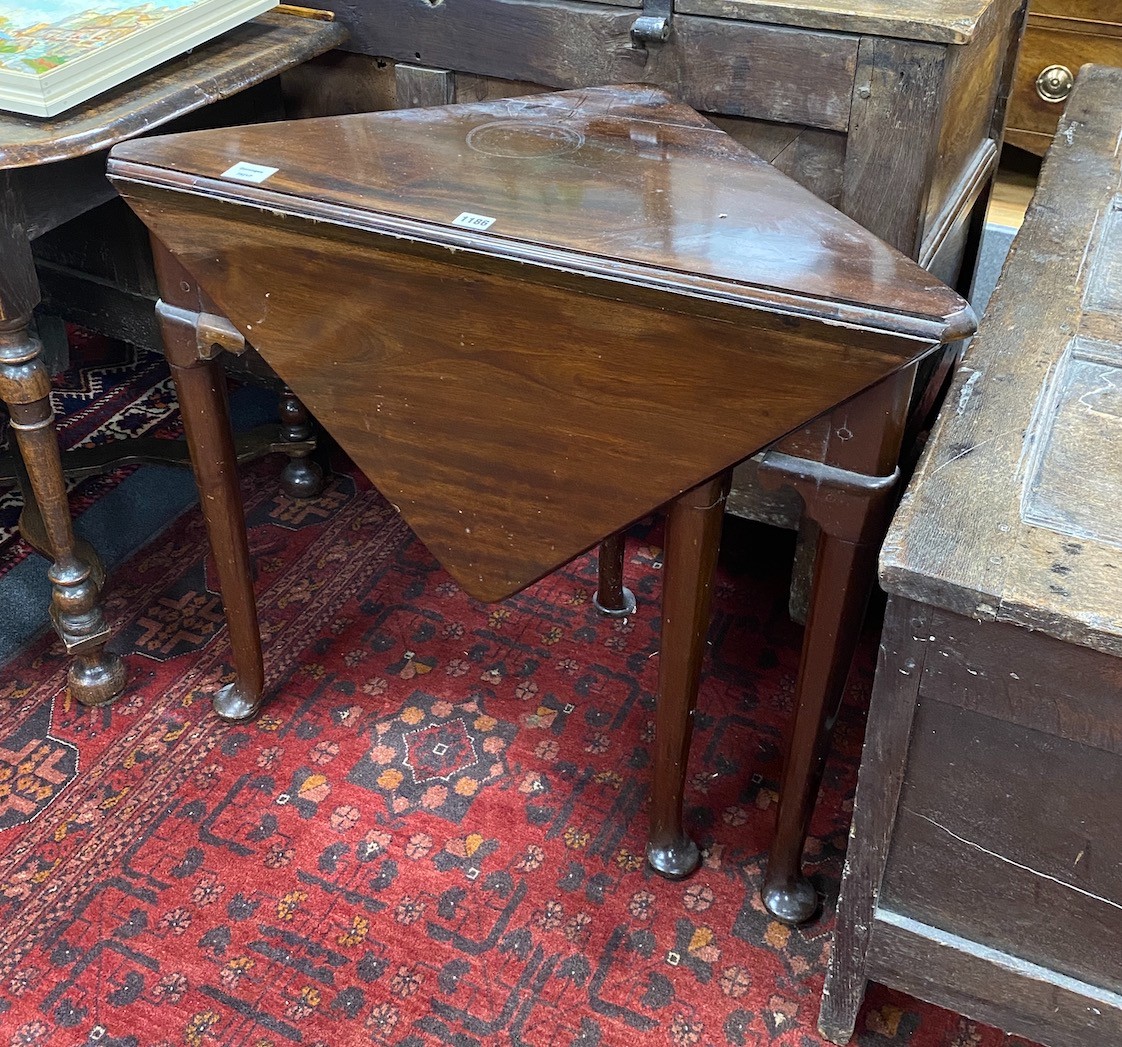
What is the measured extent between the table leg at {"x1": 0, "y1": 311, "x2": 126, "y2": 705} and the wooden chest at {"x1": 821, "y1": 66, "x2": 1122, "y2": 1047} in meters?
1.04

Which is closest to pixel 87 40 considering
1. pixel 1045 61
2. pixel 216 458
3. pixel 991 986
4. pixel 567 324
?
pixel 216 458

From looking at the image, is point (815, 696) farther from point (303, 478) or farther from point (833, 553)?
point (303, 478)

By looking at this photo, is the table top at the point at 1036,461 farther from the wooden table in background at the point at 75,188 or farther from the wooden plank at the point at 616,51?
the wooden table in background at the point at 75,188

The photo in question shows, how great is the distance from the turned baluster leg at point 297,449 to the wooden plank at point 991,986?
129 cm

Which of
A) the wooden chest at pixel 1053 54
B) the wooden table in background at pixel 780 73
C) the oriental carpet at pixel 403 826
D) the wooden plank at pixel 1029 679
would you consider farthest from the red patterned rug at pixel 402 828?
the wooden chest at pixel 1053 54

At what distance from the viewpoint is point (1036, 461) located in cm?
103

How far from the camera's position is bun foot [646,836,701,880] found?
1436mm

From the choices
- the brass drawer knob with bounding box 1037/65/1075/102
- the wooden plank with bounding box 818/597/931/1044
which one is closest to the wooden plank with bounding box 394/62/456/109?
the wooden plank with bounding box 818/597/931/1044

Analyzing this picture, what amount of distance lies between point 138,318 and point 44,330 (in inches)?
6.5

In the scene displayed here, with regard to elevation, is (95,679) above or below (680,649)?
below

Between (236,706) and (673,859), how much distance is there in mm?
649

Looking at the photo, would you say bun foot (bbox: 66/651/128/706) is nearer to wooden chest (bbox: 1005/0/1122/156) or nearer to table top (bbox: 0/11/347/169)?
table top (bbox: 0/11/347/169)

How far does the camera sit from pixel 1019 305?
1.25 m

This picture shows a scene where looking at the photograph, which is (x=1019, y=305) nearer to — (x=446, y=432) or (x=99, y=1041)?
(x=446, y=432)
